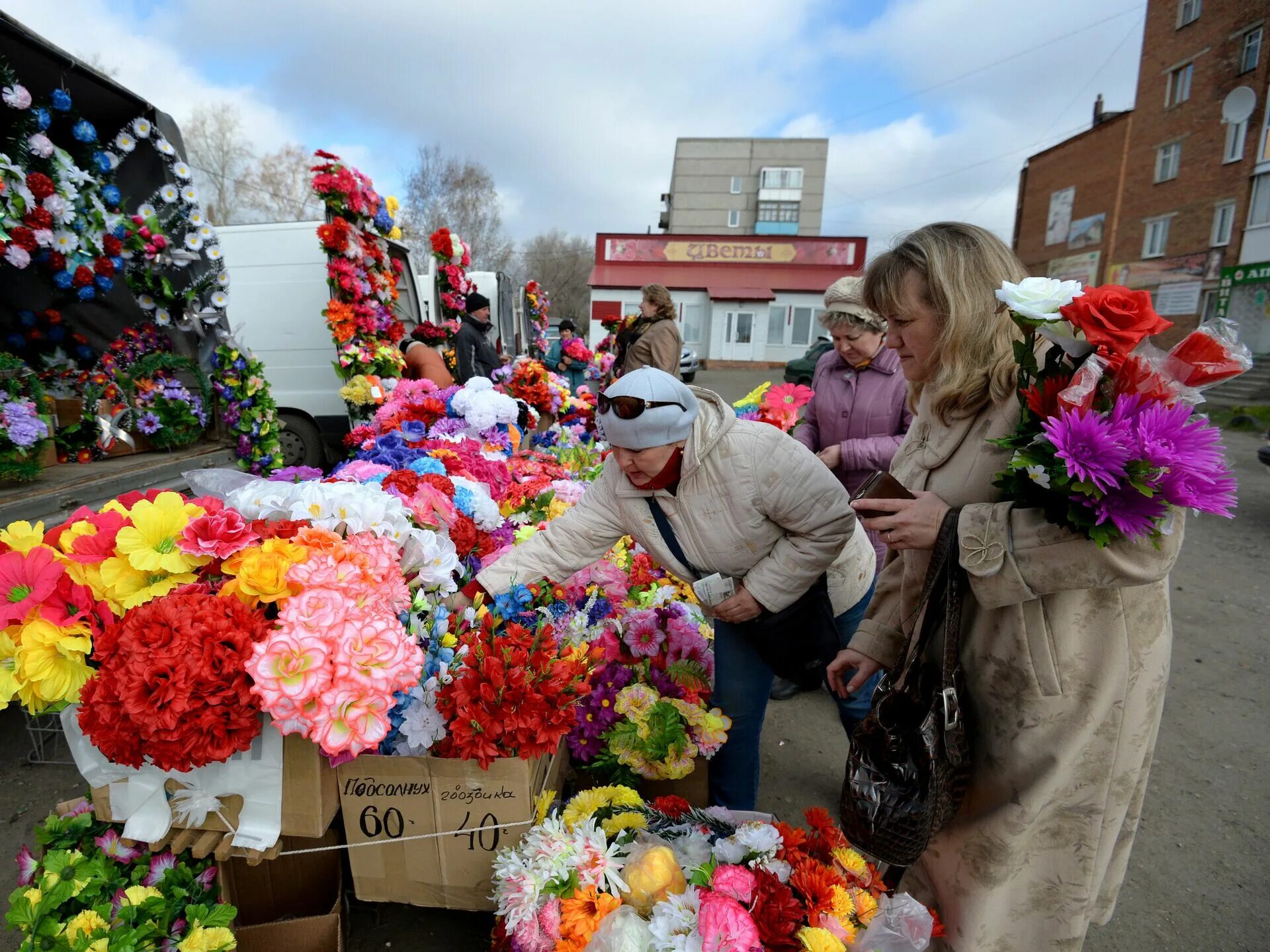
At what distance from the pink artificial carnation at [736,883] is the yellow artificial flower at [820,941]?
0.12 metres

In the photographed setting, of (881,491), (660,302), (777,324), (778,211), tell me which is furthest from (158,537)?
(778,211)

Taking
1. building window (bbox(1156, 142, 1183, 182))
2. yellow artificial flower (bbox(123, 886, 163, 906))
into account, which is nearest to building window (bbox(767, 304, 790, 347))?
building window (bbox(1156, 142, 1183, 182))

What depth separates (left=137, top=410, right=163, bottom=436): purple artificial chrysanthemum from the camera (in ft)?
13.4

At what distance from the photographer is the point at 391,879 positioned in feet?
5.06

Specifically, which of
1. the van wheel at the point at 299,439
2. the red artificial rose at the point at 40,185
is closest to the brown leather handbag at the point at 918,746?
the red artificial rose at the point at 40,185

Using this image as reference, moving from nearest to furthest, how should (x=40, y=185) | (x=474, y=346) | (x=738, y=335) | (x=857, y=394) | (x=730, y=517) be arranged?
(x=730, y=517) < (x=857, y=394) < (x=40, y=185) < (x=474, y=346) < (x=738, y=335)

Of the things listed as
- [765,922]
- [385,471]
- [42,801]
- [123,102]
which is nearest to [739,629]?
[765,922]

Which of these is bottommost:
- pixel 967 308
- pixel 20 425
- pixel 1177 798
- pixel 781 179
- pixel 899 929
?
pixel 1177 798

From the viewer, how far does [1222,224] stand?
18938 mm

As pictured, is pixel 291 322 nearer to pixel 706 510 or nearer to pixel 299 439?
pixel 299 439

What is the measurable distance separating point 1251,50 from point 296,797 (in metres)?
27.3

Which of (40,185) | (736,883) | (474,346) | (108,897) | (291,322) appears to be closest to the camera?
(736,883)

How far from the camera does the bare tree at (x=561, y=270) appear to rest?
41531mm

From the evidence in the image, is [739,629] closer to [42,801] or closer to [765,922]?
[765,922]
